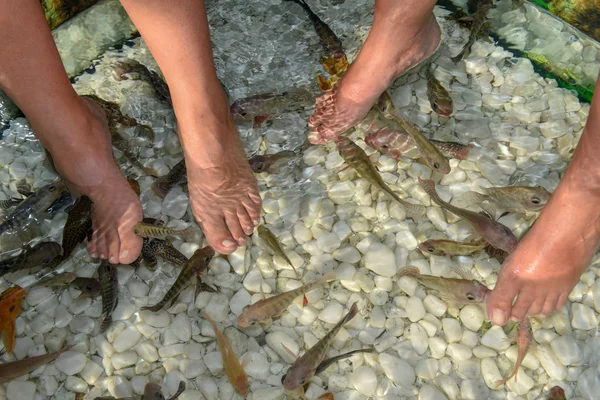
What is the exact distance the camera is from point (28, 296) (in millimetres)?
3191

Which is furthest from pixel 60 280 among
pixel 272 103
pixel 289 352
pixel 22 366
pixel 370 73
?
pixel 370 73

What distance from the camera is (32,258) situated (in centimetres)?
314

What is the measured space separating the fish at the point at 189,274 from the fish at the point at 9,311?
66 cm

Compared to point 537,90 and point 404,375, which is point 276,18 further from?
point 404,375

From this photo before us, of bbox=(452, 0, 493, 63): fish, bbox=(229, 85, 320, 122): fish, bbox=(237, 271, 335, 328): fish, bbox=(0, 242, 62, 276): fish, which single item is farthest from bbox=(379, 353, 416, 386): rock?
bbox=(452, 0, 493, 63): fish

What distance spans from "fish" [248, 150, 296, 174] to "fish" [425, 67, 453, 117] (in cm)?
98

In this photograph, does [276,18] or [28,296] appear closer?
[28,296]

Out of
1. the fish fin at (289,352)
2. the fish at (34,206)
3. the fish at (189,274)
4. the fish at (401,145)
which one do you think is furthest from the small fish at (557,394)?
the fish at (34,206)

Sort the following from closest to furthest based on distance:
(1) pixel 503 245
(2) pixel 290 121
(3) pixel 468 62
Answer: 1. (1) pixel 503 245
2. (2) pixel 290 121
3. (3) pixel 468 62

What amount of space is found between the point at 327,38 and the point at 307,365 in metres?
2.23

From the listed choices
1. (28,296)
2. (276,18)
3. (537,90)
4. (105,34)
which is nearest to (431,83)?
(537,90)

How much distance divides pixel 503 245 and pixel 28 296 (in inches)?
102

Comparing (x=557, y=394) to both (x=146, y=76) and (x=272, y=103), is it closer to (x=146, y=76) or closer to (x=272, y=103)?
(x=272, y=103)

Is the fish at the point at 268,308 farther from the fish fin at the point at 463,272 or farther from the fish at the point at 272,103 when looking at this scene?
the fish at the point at 272,103
